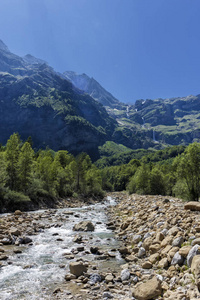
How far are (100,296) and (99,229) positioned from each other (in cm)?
1477

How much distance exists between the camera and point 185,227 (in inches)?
525

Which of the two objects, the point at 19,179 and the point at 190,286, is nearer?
the point at 190,286

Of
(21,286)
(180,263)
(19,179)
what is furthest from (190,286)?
(19,179)

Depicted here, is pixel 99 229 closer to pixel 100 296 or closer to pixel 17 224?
pixel 17 224

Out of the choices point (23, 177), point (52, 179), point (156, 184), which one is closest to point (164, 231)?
point (23, 177)

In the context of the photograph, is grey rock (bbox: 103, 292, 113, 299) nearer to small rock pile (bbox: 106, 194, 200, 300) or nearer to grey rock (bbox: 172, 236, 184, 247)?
small rock pile (bbox: 106, 194, 200, 300)

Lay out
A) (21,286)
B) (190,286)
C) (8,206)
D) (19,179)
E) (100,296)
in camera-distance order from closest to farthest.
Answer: (190,286) → (100,296) → (21,286) → (8,206) → (19,179)

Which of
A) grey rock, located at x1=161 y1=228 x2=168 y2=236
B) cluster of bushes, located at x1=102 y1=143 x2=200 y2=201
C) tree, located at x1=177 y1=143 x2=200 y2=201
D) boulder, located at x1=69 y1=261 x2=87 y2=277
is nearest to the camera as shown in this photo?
boulder, located at x1=69 y1=261 x2=87 y2=277

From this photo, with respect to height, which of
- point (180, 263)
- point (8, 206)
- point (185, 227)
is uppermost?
point (185, 227)

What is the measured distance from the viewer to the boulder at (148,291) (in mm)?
8242

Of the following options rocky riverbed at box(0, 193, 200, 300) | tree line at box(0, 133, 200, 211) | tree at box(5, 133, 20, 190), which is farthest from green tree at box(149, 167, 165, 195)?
rocky riverbed at box(0, 193, 200, 300)

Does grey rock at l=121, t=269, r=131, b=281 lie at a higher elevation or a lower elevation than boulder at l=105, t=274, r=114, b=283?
higher

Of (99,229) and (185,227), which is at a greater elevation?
(185,227)

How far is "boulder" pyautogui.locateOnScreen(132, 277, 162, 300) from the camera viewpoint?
824 cm
